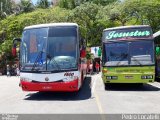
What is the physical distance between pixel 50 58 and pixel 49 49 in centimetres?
40

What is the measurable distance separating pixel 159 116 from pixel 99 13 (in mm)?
49656

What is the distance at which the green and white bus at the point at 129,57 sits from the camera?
54.7ft

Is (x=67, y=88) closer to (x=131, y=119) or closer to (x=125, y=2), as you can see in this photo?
(x=131, y=119)

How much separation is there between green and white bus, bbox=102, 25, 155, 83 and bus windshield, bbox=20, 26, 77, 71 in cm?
308

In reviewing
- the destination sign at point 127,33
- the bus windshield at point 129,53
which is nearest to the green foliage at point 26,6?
the destination sign at point 127,33

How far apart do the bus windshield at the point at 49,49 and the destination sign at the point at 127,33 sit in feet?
11.3

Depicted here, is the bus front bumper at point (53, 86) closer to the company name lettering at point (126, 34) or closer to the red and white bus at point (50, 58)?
the red and white bus at point (50, 58)

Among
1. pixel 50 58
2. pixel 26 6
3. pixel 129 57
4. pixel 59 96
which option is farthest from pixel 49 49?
pixel 26 6

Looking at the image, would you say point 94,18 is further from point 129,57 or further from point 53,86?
point 53,86

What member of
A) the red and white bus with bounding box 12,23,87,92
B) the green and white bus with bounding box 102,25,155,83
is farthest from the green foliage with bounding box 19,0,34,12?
the red and white bus with bounding box 12,23,87,92

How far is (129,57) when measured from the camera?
17.0 meters

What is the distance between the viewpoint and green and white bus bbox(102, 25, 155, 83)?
1669 cm

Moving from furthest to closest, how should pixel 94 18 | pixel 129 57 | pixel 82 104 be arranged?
1. pixel 94 18
2. pixel 129 57
3. pixel 82 104

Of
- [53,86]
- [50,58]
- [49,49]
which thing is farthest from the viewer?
[49,49]
